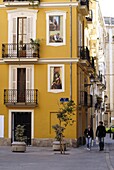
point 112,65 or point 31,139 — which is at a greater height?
point 112,65

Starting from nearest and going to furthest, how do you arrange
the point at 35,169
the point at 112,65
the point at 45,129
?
the point at 35,169
the point at 45,129
the point at 112,65

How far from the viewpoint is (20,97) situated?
37.6 m

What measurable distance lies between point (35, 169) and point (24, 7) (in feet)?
60.5

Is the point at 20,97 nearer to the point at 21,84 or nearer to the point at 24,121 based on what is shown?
the point at 21,84

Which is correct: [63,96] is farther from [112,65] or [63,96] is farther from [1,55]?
[112,65]

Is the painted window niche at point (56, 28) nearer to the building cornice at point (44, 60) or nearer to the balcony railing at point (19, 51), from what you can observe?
the building cornice at point (44, 60)

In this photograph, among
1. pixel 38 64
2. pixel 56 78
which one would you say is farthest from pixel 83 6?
pixel 56 78

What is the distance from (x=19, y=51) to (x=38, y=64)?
1.53m

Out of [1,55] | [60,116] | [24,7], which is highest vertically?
[24,7]

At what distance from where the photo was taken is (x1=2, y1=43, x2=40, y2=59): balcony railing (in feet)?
122

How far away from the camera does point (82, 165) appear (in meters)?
23.3

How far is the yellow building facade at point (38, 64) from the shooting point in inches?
1464

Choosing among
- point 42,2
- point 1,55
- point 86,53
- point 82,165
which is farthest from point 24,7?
point 82,165

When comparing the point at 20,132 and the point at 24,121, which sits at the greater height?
the point at 24,121
